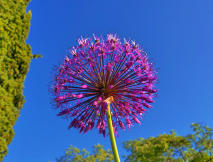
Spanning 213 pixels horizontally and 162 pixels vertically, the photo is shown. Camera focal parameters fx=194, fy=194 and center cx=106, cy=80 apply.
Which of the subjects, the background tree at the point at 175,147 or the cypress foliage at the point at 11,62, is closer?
the cypress foliage at the point at 11,62

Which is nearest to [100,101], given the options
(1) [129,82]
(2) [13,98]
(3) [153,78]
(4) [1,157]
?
(1) [129,82]

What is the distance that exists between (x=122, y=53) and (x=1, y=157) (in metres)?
11.7

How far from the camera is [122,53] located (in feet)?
16.5

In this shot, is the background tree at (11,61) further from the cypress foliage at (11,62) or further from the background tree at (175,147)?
the background tree at (175,147)

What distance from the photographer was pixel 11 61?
15.4 metres

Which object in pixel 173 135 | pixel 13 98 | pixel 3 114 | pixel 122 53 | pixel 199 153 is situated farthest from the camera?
pixel 173 135

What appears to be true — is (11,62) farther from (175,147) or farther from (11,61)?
(175,147)

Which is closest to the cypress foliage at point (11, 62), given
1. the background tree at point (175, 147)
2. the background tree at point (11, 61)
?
the background tree at point (11, 61)

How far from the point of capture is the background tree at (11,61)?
13.4 metres

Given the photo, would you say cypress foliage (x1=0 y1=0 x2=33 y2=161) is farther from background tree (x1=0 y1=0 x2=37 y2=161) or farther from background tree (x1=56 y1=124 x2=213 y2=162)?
background tree (x1=56 y1=124 x2=213 y2=162)

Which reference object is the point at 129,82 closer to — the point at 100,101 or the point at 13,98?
the point at 100,101

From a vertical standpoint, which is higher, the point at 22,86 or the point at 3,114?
the point at 22,86

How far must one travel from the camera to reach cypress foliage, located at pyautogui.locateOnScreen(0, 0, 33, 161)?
13.3m

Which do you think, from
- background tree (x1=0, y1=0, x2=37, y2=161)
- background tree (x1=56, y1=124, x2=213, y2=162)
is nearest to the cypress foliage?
background tree (x1=0, y1=0, x2=37, y2=161)
